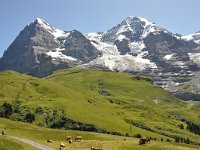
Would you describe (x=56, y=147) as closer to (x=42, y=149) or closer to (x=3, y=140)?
(x=42, y=149)

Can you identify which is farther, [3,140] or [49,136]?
Result: [49,136]

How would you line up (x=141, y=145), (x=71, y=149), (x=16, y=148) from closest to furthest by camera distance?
(x=16, y=148), (x=71, y=149), (x=141, y=145)

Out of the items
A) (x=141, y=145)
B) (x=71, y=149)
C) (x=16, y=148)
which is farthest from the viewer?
(x=141, y=145)

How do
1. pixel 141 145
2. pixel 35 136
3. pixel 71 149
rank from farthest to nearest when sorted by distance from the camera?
pixel 35 136 < pixel 141 145 < pixel 71 149

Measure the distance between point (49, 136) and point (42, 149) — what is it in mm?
50200

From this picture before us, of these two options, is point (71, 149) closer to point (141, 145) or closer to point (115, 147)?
point (115, 147)

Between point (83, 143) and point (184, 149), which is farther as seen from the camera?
point (83, 143)

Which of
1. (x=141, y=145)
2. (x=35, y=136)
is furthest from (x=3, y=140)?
(x=35, y=136)

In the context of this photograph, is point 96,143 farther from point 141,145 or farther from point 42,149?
point 42,149

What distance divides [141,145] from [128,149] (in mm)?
6428

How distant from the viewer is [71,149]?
9775 centimetres

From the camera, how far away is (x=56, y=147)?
328 ft

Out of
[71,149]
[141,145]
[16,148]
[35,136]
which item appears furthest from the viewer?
[35,136]

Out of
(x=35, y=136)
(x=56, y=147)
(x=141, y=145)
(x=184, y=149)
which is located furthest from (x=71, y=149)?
(x=35, y=136)
